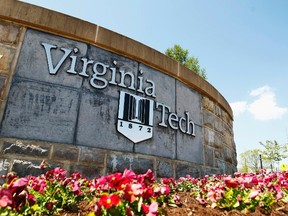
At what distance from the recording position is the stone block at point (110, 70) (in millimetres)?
3643

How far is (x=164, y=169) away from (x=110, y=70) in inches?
72.2

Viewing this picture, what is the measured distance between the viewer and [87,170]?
10.6 feet

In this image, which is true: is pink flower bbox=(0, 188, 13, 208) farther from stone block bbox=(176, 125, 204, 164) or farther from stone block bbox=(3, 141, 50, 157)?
stone block bbox=(176, 125, 204, 164)

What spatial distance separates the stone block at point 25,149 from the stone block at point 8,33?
4.67 ft

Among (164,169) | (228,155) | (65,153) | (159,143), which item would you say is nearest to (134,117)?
(159,143)

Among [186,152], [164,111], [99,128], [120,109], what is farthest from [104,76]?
[186,152]

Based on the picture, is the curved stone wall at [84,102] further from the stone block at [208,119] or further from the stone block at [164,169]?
the stone block at [208,119]

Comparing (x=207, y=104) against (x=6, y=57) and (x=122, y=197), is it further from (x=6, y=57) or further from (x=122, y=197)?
(x=122, y=197)

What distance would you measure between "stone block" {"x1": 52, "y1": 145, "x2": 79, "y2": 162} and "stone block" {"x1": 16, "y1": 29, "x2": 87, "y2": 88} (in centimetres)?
89

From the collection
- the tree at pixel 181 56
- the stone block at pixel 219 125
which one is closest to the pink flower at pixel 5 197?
the stone block at pixel 219 125

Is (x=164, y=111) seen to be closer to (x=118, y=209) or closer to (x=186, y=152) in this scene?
(x=186, y=152)

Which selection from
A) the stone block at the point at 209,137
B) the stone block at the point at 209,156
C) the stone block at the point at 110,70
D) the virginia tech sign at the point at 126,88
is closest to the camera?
the virginia tech sign at the point at 126,88

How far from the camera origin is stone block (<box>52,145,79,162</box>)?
10.1ft

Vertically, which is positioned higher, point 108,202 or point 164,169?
point 164,169
